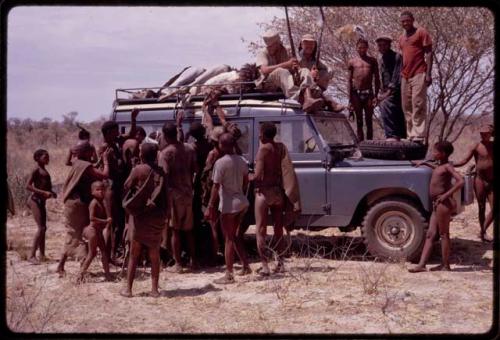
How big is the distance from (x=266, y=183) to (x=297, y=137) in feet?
3.41

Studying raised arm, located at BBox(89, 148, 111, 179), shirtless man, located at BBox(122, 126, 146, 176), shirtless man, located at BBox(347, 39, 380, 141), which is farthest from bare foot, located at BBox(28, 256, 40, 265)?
Answer: shirtless man, located at BBox(347, 39, 380, 141)

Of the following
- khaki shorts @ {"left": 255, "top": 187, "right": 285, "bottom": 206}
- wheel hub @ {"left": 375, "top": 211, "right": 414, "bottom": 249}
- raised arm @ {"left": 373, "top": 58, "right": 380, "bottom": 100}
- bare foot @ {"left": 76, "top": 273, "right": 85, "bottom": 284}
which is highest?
raised arm @ {"left": 373, "top": 58, "right": 380, "bottom": 100}

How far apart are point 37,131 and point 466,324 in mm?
34953

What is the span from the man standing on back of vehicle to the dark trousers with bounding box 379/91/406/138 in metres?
0.18

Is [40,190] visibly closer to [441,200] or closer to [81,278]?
[81,278]

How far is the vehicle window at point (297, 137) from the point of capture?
7.27m

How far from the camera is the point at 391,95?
27.5 ft

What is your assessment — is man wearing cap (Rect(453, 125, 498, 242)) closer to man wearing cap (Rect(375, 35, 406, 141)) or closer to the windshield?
man wearing cap (Rect(375, 35, 406, 141))

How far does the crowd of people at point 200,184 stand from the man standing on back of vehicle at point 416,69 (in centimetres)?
1

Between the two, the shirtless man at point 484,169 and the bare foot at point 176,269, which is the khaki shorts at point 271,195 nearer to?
the bare foot at point 176,269

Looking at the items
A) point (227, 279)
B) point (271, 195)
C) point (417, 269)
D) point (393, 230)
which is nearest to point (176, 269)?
point (227, 279)

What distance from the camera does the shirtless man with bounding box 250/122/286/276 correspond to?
6.44 meters

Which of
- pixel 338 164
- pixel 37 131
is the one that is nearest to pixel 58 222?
pixel 338 164

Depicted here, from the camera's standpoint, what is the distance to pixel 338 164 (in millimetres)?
7238
